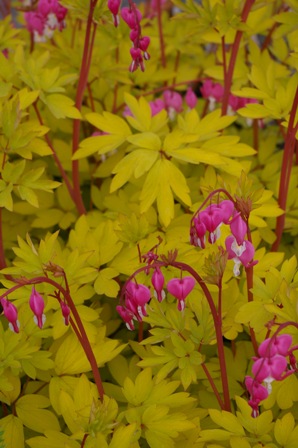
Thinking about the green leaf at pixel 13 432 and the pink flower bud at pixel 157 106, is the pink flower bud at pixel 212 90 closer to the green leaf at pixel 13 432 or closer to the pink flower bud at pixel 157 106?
the pink flower bud at pixel 157 106

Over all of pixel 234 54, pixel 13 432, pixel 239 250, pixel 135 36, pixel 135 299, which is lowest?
pixel 13 432

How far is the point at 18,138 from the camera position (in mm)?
1882

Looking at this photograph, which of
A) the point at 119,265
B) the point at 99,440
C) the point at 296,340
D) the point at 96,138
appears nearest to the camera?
the point at 99,440

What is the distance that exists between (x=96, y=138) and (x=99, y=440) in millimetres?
964

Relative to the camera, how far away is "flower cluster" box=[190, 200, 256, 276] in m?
1.33

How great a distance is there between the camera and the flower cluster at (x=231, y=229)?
1.33 metres

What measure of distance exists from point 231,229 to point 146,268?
188 millimetres

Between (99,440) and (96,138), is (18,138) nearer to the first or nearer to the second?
(96,138)

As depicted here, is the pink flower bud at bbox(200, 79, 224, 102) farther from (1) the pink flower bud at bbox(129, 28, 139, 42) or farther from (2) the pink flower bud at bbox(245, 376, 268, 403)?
(2) the pink flower bud at bbox(245, 376, 268, 403)

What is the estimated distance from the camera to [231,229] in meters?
1.34

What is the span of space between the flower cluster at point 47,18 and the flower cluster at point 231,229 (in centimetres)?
109

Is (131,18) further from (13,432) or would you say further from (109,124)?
(13,432)

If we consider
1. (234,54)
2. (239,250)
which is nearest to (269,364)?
(239,250)

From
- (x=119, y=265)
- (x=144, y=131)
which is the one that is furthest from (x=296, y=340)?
(x=144, y=131)
